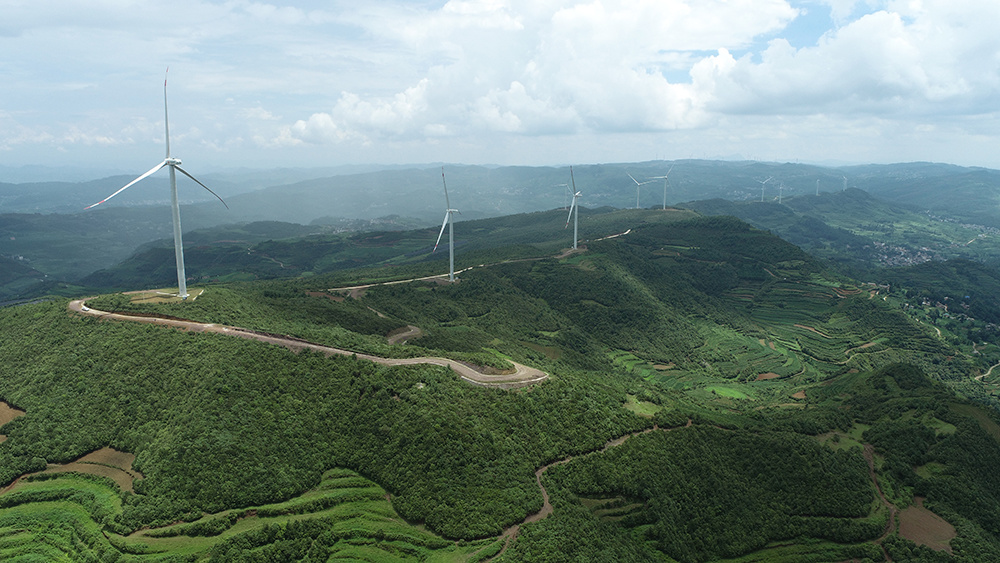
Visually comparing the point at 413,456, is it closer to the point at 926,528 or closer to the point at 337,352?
the point at 337,352

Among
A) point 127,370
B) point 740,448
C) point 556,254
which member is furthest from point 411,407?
point 556,254

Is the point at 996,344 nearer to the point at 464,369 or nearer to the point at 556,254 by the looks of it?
the point at 556,254

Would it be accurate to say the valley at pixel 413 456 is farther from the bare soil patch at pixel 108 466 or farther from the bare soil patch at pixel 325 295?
the bare soil patch at pixel 325 295

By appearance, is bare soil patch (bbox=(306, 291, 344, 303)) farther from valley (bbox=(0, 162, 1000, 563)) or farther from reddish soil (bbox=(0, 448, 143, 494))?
reddish soil (bbox=(0, 448, 143, 494))

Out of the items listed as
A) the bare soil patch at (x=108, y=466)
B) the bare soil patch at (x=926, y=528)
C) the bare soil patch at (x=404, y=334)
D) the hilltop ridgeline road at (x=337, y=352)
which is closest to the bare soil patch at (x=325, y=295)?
the bare soil patch at (x=404, y=334)

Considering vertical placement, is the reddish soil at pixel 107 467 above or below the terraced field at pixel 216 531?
above

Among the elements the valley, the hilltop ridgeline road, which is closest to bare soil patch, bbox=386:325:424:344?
the valley

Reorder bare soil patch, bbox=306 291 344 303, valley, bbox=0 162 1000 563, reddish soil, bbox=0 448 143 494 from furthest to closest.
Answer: bare soil patch, bbox=306 291 344 303
reddish soil, bbox=0 448 143 494
valley, bbox=0 162 1000 563

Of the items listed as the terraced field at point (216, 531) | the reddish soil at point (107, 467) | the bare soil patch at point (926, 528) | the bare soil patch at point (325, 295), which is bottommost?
the bare soil patch at point (926, 528)

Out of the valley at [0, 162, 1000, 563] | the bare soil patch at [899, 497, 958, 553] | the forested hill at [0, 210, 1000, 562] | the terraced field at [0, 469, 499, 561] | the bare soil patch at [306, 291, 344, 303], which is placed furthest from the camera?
the bare soil patch at [306, 291, 344, 303]
